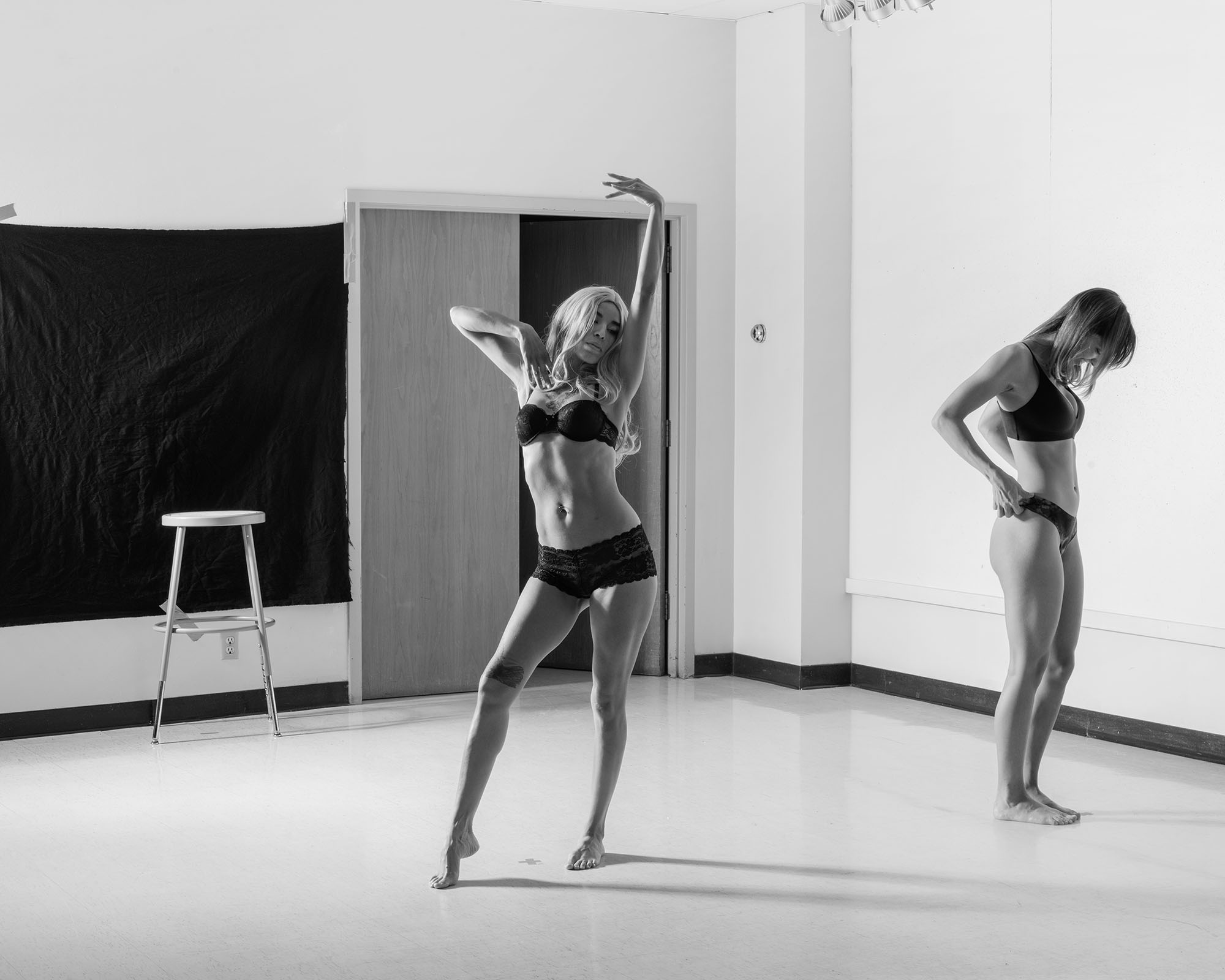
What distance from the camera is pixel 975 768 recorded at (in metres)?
4.85

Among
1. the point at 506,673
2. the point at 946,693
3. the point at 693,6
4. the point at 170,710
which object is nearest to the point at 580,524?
the point at 506,673

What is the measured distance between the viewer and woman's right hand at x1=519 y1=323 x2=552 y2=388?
353 centimetres

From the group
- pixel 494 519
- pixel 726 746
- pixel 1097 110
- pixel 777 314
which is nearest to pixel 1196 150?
pixel 1097 110

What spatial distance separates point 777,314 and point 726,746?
222 centimetres

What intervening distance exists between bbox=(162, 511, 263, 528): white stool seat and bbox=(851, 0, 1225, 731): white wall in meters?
2.75

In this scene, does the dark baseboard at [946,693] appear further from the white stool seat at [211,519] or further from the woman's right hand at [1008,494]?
the white stool seat at [211,519]

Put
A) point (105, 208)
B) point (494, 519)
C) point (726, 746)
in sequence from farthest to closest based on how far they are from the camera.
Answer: point (494, 519)
point (105, 208)
point (726, 746)

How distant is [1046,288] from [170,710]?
3.93m

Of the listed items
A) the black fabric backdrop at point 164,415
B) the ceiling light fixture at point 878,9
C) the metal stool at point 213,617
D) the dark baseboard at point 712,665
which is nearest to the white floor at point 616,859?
the metal stool at point 213,617

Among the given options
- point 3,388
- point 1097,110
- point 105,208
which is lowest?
point 3,388

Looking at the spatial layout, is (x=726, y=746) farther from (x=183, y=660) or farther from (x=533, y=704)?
(x=183, y=660)

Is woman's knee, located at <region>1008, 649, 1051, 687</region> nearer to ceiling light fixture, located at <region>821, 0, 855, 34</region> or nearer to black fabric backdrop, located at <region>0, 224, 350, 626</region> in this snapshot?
ceiling light fixture, located at <region>821, 0, 855, 34</region>

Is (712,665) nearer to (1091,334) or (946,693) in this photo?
(946,693)

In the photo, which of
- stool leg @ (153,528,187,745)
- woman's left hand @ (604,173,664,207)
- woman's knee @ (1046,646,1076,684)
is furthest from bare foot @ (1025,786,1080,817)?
stool leg @ (153,528,187,745)
